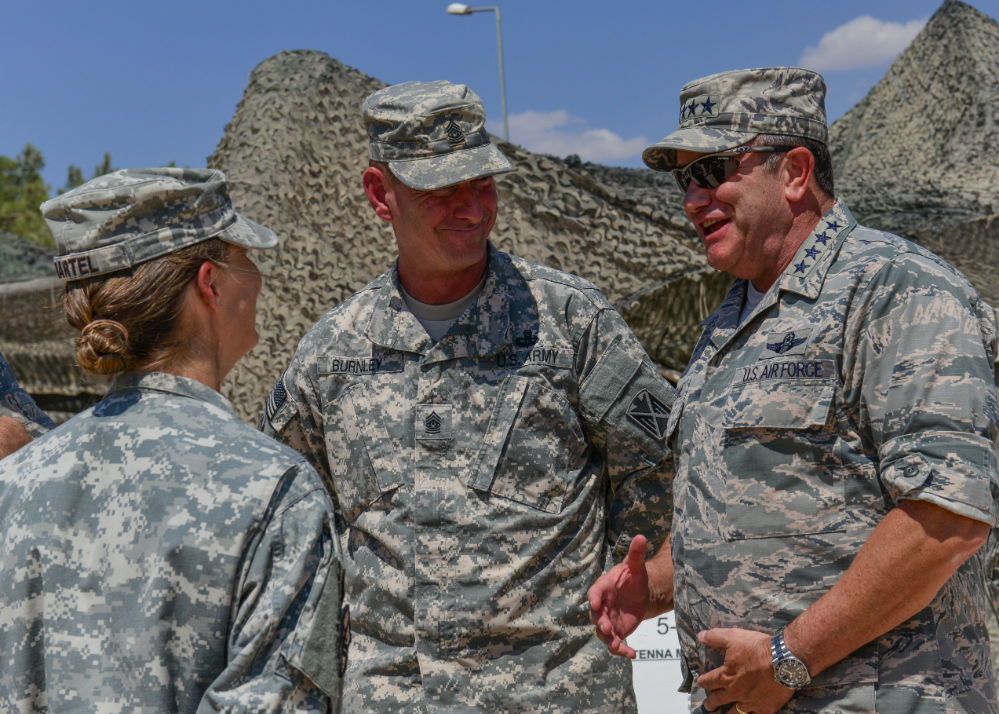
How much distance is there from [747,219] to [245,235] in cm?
102

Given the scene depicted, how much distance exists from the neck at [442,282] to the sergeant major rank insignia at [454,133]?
0.29 meters

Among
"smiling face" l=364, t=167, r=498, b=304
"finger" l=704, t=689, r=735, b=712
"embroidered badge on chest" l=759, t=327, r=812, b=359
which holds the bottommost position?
"finger" l=704, t=689, r=735, b=712

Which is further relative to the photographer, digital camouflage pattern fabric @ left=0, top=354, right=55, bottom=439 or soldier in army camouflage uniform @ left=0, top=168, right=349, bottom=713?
digital camouflage pattern fabric @ left=0, top=354, right=55, bottom=439

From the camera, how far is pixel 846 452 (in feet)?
5.15

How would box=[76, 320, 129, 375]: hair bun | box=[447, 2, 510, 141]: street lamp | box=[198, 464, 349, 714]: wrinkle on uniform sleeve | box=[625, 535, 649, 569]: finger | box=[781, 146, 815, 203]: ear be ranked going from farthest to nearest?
box=[447, 2, 510, 141]: street lamp
box=[625, 535, 649, 569]: finger
box=[781, 146, 815, 203]: ear
box=[76, 320, 129, 375]: hair bun
box=[198, 464, 349, 714]: wrinkle on uniform sleeve

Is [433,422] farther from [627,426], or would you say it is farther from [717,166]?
[717,166]

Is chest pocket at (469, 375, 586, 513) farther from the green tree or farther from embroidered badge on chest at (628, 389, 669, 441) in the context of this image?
the green tree

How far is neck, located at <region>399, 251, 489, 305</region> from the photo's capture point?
87.5 inches

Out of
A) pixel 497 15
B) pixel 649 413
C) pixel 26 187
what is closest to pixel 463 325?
pixel 649 413

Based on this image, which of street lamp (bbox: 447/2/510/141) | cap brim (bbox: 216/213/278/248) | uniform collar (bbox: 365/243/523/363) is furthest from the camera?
street lamp (bbox: 447/2/510/141)

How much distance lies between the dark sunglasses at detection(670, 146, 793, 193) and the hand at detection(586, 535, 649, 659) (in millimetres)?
815

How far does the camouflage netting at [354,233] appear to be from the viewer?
4.32 m

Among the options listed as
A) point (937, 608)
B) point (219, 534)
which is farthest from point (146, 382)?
point (937, 608)

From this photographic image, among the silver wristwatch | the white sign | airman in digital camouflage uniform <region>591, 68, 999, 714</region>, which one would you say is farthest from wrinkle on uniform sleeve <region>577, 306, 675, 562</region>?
the white sign
